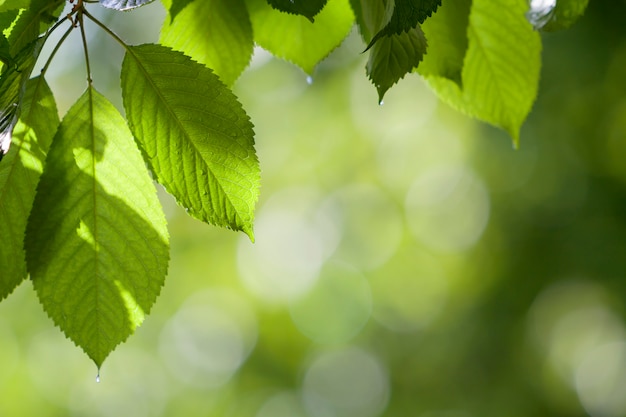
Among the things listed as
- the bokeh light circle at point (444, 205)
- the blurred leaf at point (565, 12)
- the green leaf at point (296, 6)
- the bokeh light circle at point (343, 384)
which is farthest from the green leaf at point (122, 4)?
the bokeh light circle at point (343, 384)

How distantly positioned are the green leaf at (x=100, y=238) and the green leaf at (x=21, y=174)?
33 millimetres

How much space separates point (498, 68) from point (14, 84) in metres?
0.55

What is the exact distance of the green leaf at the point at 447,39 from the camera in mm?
687

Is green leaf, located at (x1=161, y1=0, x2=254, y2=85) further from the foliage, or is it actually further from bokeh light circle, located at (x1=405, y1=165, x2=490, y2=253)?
bokeh light circle, located at (x1=405, y1=165, x2=490, y2=253)

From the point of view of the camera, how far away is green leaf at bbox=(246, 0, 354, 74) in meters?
0.76

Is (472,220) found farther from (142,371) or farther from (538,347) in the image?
Answer: (142,371)

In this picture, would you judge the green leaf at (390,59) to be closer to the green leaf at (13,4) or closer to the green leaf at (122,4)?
the green leaf at (122,4)

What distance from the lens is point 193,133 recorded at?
59 centimetres

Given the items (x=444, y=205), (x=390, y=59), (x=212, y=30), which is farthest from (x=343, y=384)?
(x=390, y=59)

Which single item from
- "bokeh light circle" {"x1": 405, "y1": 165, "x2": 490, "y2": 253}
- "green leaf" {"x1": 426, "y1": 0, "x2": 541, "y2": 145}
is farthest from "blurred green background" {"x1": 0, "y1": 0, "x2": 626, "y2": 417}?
"green leaf" {"x1": 426, "y1": 0, "x2": 541, "y2": 145}

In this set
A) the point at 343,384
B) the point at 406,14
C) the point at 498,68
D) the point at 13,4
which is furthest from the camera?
the point at 343,384

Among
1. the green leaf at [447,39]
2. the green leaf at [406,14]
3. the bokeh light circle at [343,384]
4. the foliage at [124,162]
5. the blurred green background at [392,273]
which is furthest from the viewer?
the bokeh light circle at [343,384]

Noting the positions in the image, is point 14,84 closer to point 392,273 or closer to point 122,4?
point 122,4

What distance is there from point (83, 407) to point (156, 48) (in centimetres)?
780
